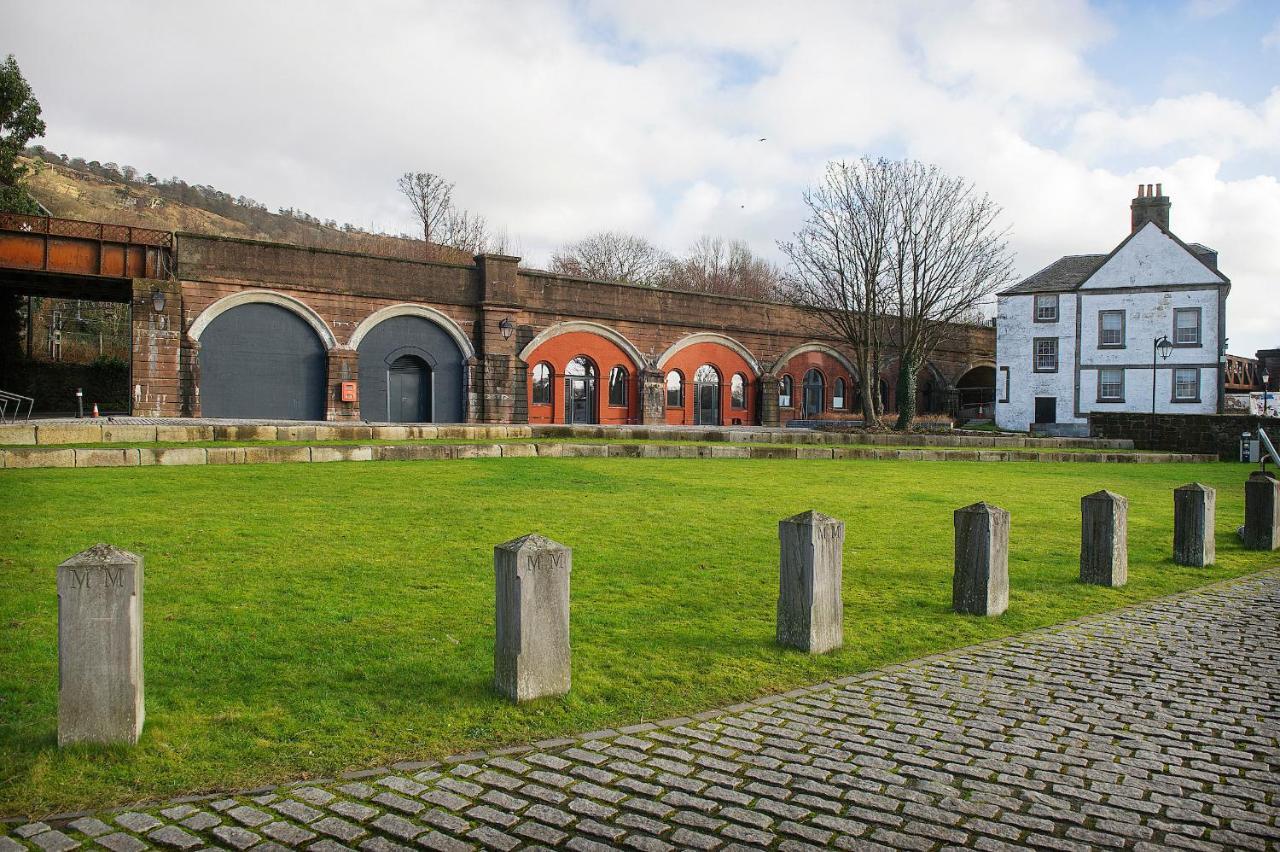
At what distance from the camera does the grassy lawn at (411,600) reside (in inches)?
154

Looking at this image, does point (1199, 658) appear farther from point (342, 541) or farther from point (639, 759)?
point (342, 541)

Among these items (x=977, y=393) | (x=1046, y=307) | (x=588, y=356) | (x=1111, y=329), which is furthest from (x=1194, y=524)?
(x=977, y=393)

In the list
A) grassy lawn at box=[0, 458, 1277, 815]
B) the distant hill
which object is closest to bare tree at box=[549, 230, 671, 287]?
the distant hill

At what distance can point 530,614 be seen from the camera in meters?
4.32

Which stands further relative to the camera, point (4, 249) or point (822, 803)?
point (4, 249)

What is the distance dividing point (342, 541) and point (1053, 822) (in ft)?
19.8

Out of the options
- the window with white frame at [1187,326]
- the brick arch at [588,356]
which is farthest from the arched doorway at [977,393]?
the brick arch at [588,356]

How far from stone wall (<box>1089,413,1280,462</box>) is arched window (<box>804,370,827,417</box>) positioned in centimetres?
1159

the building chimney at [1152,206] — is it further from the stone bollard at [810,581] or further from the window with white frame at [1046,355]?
the stone bollard at [810,581]

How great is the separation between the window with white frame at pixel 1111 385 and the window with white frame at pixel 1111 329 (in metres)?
1.17

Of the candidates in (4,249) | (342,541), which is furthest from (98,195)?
(342,541)

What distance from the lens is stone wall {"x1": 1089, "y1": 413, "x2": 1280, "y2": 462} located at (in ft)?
85.6

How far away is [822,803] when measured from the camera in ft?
11.5

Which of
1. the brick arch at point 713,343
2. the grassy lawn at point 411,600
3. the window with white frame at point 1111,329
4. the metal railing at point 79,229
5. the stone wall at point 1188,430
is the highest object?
the metal railing at point 79,229
